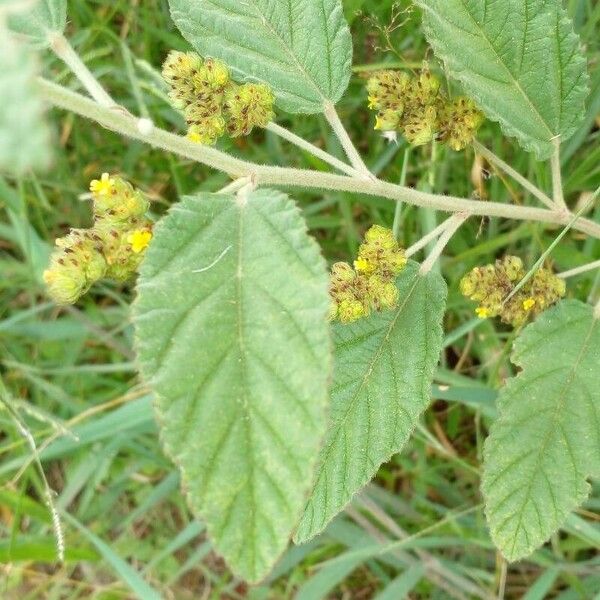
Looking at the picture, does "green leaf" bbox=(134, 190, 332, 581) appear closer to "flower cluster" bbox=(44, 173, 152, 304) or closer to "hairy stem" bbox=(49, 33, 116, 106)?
"flower cluster" bbox=(44, 173, 152, 304)

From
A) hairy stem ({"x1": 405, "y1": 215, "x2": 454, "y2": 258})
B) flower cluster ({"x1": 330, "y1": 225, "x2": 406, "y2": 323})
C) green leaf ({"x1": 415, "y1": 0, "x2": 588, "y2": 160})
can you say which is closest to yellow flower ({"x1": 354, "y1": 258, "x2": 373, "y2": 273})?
flower cluster ({"x1": 330, "y1": 225, "x2": 406, "y2": 323})

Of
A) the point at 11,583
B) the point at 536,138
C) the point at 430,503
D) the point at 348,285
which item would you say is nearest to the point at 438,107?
the point at 536,138

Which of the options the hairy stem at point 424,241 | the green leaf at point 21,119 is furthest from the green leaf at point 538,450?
the green leaf at point 21,119

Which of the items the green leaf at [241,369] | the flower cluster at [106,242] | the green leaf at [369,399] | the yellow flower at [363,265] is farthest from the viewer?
the green leaf at [369,399]

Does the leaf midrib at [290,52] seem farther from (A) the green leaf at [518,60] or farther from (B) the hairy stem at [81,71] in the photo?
(B) the hairy stem at [81,71]

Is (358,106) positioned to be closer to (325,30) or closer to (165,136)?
(325,30)

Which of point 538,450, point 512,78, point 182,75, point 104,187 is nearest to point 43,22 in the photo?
point 182,75

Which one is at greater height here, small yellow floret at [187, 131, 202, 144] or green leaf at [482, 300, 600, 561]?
small yellow floret at [187, 131, 202, 144]
